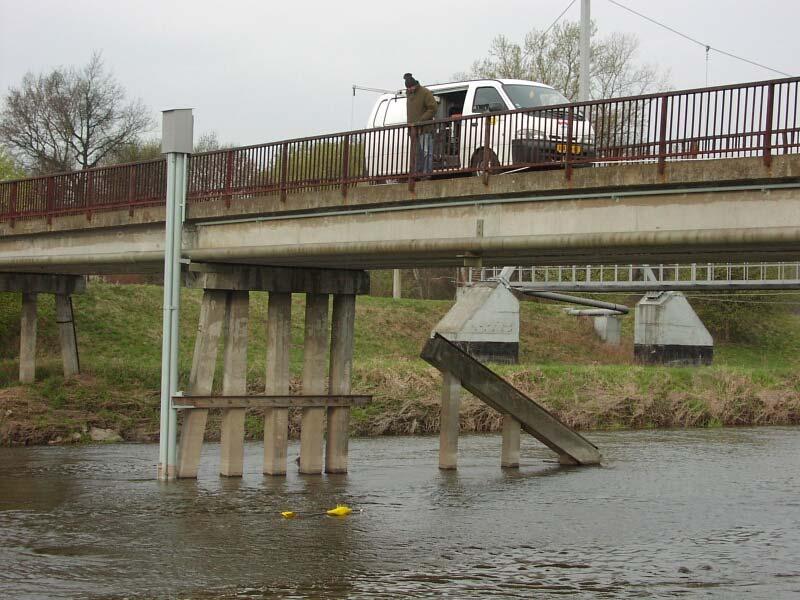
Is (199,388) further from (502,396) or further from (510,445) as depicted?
(510,445)

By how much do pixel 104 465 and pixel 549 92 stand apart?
11.4 meters

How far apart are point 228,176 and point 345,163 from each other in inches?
121

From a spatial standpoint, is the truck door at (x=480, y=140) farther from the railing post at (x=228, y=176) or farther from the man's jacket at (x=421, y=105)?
the railing post at (x=228, y=176)

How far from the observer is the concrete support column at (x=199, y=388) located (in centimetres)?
2166

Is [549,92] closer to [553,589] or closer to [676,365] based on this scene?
[553,589]

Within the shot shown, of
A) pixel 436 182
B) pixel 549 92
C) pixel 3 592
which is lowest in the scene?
pixel 3 592

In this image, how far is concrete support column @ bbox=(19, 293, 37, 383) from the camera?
112ft

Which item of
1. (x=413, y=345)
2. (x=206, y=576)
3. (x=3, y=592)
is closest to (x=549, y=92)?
(x=206, y=576)

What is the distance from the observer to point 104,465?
25.1 metres

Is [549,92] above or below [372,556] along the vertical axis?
above

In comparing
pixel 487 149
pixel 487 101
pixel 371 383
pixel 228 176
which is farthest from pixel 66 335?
pixel 487 149

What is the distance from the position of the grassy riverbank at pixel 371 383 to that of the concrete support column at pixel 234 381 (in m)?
9.15

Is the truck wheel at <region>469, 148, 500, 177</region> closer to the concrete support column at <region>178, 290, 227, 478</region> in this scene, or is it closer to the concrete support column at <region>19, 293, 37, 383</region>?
the concrete support column at <region>178, 290, 227, 478</region>

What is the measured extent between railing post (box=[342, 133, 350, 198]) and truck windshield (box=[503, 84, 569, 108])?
3559 mm
